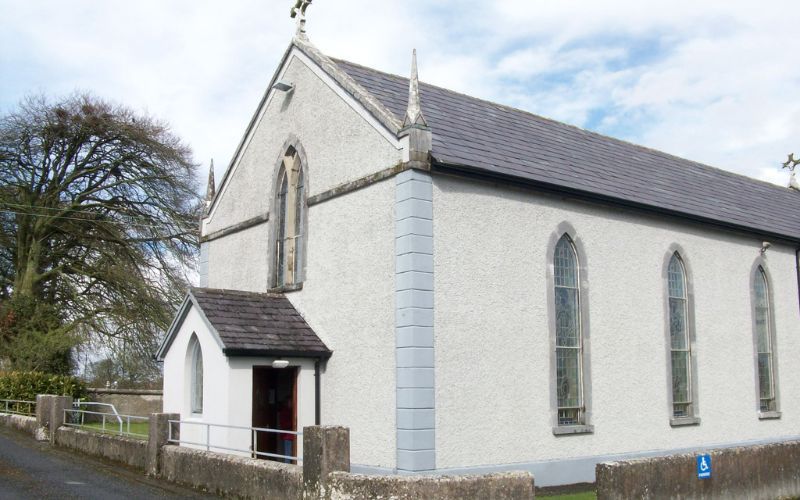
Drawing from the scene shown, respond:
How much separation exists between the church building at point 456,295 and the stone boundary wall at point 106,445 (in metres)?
1.10

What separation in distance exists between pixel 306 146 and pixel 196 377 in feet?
16.5

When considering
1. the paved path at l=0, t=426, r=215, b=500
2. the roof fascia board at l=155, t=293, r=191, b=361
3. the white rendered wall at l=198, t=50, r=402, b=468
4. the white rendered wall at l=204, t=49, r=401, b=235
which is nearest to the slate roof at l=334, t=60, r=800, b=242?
the white rendered wall at l=204, t=49, r=401, b=235

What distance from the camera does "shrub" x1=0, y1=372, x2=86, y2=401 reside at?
78.0ft

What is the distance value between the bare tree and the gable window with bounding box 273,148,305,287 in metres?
13.1

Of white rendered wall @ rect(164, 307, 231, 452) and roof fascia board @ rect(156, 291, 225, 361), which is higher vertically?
roof fascia board @ rect(156, 291, 225, 361)

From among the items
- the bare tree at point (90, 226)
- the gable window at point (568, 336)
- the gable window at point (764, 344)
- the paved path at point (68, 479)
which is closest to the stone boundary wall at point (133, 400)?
the bare tree at point (90, 226)

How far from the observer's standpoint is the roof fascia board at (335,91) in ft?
44.4

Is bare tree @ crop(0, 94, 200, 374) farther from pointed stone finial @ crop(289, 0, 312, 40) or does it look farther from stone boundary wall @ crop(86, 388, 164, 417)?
pointed stone finial @ crop(289, 0, 312, 40)

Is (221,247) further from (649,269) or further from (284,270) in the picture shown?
(649,269)

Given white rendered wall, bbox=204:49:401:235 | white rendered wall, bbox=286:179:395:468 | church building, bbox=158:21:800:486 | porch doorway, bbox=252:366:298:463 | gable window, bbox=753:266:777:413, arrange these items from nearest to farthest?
church building, bbox=158:21:800:486 → white rendered wall, bbox=286:179:395:468 → white rendered wall, bbox=204:49:401:235 → porch doorway, bbox=252:366:298:463 → gable window, bbox=753:266:777:413

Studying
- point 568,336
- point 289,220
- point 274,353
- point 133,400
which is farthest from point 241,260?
point 133,400

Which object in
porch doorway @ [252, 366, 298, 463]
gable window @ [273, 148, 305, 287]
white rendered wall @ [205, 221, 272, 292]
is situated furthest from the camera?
white rendered wall @ [205, 221, 272, 292]

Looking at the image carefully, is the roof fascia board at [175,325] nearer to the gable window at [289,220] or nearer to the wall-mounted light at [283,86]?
the gable window at [289,220]

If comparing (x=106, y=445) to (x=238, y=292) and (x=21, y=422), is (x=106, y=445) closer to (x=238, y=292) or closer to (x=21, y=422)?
(x=238, y=292)
